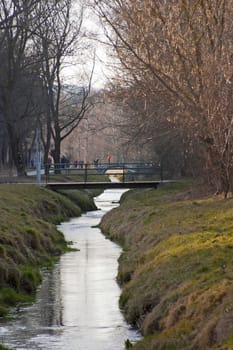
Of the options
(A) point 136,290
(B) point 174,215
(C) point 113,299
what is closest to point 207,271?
(A) point 136,290

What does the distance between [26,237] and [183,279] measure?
1197cm

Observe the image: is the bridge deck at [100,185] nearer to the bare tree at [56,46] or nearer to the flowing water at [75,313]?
the bare tree at [56,46]

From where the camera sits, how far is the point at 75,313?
730 inches

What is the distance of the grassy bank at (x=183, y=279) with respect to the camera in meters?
13.1

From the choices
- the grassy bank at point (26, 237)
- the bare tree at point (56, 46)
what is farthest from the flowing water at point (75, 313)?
the bare tree at point (56, 46)

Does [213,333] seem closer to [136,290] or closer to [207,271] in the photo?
[207,271]

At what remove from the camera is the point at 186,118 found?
32281mm

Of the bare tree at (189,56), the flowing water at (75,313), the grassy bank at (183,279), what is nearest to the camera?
the grassy bank at (183,279)

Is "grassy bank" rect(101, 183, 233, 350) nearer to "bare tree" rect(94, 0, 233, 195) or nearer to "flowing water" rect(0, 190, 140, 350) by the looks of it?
"flowing water" rect(0, 190, 140, 350)

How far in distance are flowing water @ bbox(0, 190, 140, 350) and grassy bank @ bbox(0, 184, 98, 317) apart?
1.47 ft

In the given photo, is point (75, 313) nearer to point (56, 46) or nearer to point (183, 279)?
point (183, 279)

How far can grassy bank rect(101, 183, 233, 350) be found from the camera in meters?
13.1

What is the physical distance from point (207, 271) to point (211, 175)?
1819 centimetres

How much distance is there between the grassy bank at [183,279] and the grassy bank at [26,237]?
227 cm
